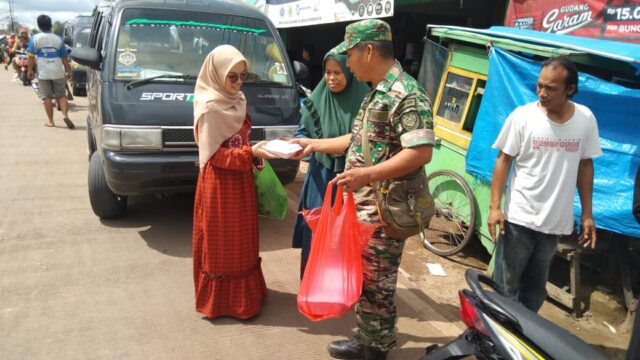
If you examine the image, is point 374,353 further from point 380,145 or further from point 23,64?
point 23,64

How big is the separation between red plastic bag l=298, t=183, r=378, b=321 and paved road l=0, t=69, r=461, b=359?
717 mm

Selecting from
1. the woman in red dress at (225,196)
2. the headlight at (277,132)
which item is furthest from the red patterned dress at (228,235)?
the headlight at (277,132)

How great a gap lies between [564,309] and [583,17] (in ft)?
10.2

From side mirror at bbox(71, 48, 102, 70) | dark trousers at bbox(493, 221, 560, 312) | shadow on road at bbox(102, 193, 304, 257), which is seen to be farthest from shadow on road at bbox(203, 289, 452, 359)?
side mirror at bbox(71, 48, 102, 70)

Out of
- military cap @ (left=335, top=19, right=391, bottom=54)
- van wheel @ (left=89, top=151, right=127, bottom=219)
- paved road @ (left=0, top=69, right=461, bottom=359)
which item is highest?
military cap @ (left=335, top=19, right=391, bottom=54)

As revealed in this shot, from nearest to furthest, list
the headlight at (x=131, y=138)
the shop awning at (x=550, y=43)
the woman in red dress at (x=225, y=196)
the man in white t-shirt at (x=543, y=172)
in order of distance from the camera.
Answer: the man in white t-shirt at (x=543, y=172) < the woman in red dress at (x=225, y=196) < the shop awning at (x=550, y=43) < the headlight at (x=131, y=138)

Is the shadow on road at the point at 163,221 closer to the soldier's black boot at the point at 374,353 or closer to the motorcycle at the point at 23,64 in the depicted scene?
the soldier's black boot at the point at 374,353

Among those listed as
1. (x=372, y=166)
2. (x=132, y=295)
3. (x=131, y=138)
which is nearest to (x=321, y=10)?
(x=131, y=138)

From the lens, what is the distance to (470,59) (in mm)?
4395

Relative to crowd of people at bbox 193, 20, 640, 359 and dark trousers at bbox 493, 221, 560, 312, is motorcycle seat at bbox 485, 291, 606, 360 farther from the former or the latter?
dark trousers at bbox 493, 221, 560, 312

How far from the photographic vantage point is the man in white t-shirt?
7.91 ft

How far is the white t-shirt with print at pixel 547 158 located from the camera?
243cm

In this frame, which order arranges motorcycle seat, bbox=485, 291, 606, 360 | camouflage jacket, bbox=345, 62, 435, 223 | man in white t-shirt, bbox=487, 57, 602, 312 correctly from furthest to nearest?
man in white t-shirt, bbox=487, 57, 602, 312 → camouflage jacket, bbox=345, 62, 435, 223 → motorcycle seat, bbox=485, 291, 606, 360

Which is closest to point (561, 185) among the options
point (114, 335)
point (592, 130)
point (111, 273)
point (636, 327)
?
point (592, 130)
